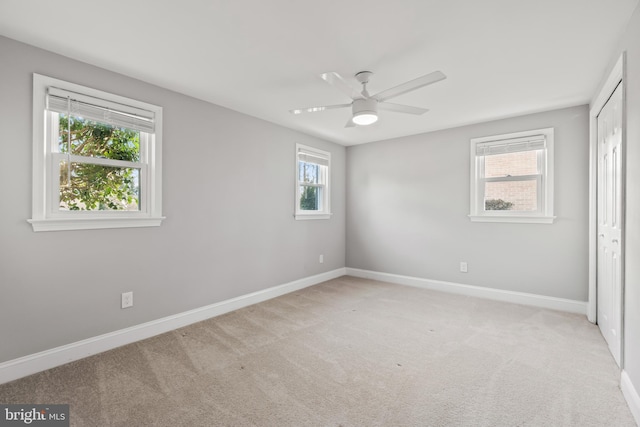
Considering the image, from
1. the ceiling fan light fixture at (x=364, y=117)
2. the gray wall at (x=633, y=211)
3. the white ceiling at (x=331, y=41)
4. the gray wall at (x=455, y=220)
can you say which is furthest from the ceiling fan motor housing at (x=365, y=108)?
the gray wall at (x=455, y=220)

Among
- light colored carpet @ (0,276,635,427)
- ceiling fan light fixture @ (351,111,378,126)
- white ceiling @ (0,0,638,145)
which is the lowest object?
light colored carpet @ (0,276,635,427)

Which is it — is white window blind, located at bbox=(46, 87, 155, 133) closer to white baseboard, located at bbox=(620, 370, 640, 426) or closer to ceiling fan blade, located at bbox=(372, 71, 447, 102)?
ceiling fan blade, located at bbox=(372, 71, 447, 102)

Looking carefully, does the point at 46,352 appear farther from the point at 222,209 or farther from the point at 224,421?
the point at 222,209

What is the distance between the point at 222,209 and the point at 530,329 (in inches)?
138

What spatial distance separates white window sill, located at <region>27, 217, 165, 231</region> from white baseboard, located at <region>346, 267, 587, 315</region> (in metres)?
3.50

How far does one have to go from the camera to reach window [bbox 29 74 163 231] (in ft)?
7.41

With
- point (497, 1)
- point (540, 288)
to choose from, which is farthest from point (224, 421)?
point (540, 288)

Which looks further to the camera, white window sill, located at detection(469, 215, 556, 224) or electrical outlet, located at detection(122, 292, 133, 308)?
white window sill, located at detection(469, 215, 556, 224)

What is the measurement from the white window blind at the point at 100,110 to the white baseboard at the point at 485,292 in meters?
3.90

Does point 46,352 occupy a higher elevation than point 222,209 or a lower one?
lower

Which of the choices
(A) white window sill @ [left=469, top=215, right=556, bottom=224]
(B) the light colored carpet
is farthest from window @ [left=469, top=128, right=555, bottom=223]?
(B) the light colored carpet

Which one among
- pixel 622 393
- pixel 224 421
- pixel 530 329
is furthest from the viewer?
pixel 530 329

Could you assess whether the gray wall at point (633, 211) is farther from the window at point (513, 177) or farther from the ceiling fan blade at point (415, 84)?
the window at point (513, 177)

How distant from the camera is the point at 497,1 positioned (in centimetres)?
175
